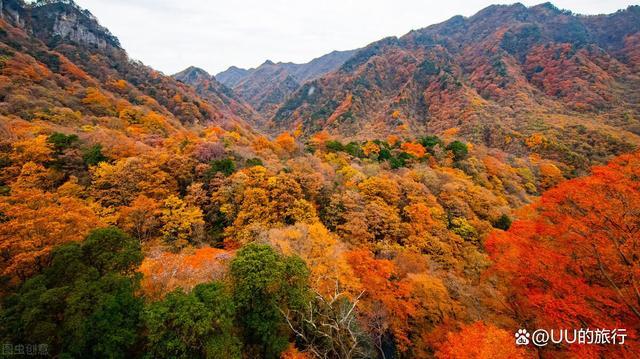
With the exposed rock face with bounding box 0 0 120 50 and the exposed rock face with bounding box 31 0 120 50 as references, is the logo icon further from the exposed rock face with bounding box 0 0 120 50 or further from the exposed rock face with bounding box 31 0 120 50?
the exposed rock face with bounding box 31 0 120 50

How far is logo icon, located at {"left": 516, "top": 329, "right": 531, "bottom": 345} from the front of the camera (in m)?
13.5

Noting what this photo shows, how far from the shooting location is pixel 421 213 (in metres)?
31.1

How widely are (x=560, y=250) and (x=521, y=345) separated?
5.63 meters

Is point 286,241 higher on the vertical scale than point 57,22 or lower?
lower

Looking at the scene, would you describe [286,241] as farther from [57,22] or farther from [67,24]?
[57,22]

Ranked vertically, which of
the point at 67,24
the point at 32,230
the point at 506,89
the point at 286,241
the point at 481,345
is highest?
the point at 67,24

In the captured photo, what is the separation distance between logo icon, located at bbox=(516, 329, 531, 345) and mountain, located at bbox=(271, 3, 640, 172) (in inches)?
2774

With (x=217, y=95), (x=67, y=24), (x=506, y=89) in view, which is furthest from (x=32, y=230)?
(x=217, y=95)

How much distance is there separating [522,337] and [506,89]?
131086 mm

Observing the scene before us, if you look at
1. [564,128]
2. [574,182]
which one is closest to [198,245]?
[574,182]

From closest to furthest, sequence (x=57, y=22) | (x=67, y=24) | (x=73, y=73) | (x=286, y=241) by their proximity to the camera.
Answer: (x=286, y=241)
(x=73, y=73)
(x=57, y=22)
(x=67, y=24)

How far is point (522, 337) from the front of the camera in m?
13.8

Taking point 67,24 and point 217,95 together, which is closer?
point 67,24

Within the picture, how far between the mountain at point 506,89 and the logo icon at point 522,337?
7046 centimetres
